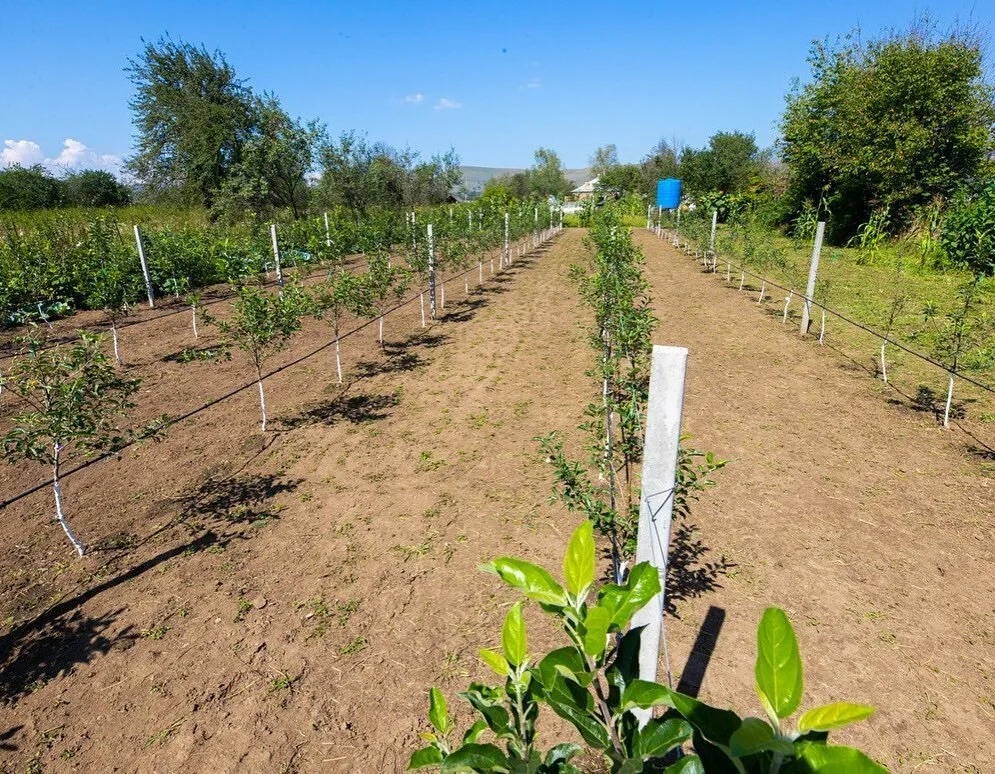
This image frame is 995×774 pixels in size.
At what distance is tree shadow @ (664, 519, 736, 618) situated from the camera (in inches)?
166

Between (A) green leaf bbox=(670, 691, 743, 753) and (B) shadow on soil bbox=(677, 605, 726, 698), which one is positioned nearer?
(A) green leaf bbox=(670, 691, 743, 753)

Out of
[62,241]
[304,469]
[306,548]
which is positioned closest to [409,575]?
[306,548]

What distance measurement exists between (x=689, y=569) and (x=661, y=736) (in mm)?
3941

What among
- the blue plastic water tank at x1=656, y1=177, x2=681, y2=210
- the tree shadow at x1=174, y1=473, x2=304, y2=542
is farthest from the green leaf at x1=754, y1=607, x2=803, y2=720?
the blue plastic water tank at x1=656, y1=177, x2=681, y2=210

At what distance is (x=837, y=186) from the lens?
2431cm

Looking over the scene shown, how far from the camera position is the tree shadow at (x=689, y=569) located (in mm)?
4227

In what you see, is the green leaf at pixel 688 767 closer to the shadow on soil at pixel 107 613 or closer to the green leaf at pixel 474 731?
the green leaf at pixel 474 731

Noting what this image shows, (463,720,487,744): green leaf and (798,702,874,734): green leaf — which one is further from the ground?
(798,702,874,734): green leaf

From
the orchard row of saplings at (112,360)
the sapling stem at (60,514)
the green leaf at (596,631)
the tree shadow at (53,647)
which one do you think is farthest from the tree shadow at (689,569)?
the sapling stem at (60,514)

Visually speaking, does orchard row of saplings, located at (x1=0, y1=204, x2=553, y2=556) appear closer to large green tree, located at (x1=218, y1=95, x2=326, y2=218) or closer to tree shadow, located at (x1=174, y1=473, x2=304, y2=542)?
tree shadow, located at (x1=174, y1=473, x2=304, y2=542)

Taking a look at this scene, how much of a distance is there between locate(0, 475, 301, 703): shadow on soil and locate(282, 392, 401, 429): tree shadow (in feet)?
5.52

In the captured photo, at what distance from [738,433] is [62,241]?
16.8 m

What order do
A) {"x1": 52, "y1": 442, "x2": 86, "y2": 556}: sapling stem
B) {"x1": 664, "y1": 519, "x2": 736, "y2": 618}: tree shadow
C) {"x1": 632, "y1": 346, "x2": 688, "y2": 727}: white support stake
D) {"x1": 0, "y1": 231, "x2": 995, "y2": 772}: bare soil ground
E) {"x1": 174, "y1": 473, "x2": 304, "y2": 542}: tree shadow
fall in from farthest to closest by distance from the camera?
{"x1": 174, "y1": 473, "x2": 304, "y2": 542}: tree shadow
{"x1": 52, "y1": 442, "x2": 86, "y2": 556}: sapling stem
{"x1": 664, "y1": 519, "x2": 736, "y2": 618}: tree shadow
{"x1": 0, "y1": 231, "x2": 995, "y2": 772}: bare soil ground
{"x1": 632, "y1": 346, "x2": 688, "y2": 727}: white support stake

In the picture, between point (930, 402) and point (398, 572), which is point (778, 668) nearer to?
point (398, 572)
